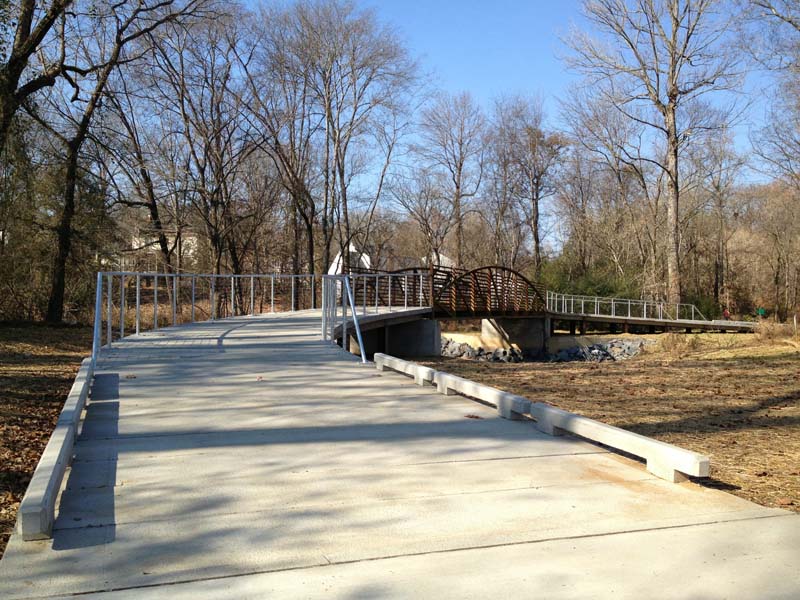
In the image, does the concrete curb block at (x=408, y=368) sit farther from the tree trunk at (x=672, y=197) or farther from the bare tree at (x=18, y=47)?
the tree trunk at (x=672, y=197)

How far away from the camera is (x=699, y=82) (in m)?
28.5

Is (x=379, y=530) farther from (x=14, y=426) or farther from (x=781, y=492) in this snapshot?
(x=14, y=426)

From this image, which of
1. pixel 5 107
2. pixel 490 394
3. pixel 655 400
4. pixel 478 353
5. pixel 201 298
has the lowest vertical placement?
pixel 478 353

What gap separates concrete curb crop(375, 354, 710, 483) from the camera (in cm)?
425

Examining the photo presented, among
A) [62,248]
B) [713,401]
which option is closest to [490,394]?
[713,401]

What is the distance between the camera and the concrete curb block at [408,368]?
782 cm

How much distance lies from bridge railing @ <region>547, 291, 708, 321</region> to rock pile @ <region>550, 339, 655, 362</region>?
5.25 meters

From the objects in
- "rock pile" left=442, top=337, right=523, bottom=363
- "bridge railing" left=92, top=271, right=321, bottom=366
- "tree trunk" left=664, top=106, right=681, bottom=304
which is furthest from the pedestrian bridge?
"tree trunk" left=664, top=106, right=681, bottom=304

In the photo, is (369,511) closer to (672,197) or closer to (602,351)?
(602,351)

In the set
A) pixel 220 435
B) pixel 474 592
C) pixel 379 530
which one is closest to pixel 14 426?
pixel 220 435

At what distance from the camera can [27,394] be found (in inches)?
334

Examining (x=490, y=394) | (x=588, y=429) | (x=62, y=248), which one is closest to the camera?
(x=588, y=429)

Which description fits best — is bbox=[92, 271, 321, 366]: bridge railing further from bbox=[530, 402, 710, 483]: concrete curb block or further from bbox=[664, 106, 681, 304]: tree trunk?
bbox=[664, 106, 681, 304]: tree trunk

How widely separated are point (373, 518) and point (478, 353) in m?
27.4
